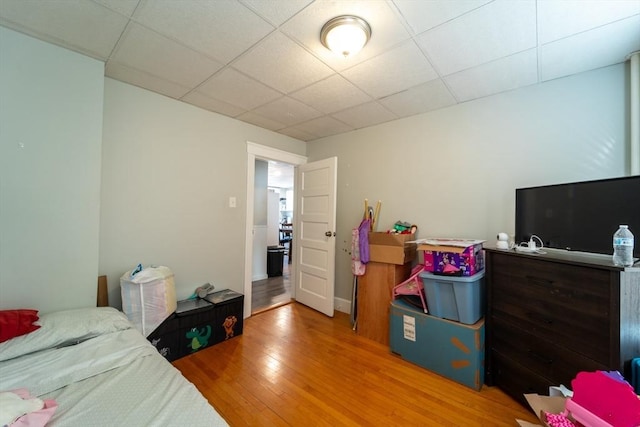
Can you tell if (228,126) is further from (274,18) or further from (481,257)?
(481,257)

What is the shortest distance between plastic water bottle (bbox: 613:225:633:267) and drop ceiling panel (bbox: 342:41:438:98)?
5.03ft

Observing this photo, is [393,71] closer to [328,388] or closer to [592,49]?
[592,49]

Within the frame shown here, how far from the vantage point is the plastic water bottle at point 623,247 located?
4.19ft

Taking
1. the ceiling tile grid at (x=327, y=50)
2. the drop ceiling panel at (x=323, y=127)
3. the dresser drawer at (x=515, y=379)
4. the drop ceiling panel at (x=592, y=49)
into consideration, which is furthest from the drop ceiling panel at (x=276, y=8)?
the dresser drawer at (x=515, y=379)

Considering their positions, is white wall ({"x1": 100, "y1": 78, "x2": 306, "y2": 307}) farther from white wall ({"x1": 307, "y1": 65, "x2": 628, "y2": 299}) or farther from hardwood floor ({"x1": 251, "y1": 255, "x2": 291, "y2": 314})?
white wall ({"x1": 307, "y1": 65, "x2": 628, "y2": 299})

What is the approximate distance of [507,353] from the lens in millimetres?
1788

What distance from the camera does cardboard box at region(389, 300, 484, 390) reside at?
1884 millimetres

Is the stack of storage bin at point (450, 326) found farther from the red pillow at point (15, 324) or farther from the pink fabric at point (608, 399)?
the red pillow at point (15, 324)

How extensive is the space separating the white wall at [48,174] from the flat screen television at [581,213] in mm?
3211

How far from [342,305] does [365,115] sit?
241 centimetres

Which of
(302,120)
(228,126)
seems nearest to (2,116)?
(228,126)

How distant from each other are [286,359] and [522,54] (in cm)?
297

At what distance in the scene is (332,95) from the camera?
2.36 metres

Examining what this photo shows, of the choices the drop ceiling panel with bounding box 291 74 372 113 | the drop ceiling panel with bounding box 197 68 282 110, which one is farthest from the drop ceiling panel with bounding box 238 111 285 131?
the drop ceiling panel with bounding box 291 74 372 113
